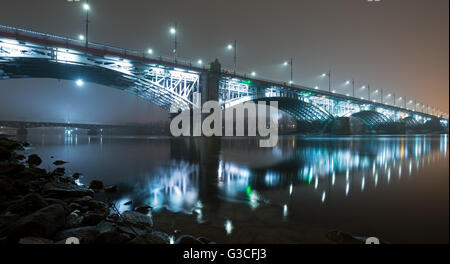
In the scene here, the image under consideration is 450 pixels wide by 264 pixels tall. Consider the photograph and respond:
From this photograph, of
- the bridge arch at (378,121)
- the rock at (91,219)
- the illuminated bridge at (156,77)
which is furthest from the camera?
the bridge arch at (378,121)

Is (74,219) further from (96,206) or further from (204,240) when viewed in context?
(204,240)

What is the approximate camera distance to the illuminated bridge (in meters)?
23.6

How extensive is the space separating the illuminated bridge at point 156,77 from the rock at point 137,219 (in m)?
28.8

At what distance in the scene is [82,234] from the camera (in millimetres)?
3070

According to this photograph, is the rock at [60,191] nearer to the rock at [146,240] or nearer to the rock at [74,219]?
the rock at [74,219]

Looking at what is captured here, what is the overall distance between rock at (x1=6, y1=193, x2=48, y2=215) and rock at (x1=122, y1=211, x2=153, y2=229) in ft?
5.00

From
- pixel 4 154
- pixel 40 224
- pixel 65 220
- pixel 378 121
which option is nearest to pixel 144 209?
pixel 65 220

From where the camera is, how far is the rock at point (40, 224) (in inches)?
108

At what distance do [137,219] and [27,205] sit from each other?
1.95 m

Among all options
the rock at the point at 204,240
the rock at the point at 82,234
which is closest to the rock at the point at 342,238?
the rock at the point at 204,240
